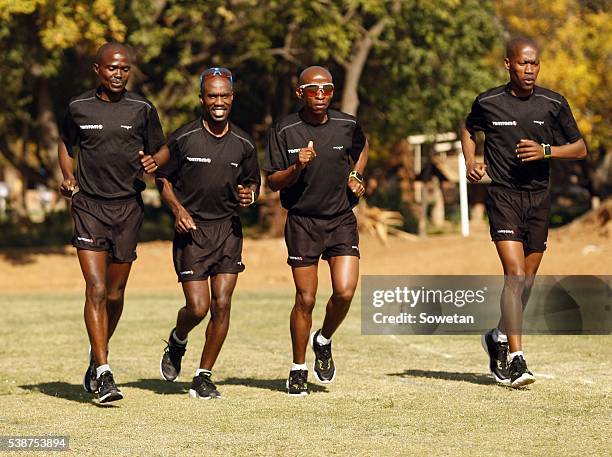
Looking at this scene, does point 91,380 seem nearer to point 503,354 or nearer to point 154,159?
point 154,159

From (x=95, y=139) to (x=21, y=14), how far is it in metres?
20.2

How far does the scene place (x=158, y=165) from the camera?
34.6ft

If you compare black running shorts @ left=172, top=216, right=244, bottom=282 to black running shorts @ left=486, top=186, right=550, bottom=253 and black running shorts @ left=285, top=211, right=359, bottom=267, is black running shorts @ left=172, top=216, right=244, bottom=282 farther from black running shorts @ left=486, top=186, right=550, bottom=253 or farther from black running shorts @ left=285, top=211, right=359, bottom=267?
black running shorts @ left=486, top=186, right=550, bottom=253

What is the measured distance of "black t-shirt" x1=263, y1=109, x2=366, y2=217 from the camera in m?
10.8

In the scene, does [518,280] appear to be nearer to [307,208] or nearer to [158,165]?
[307,208]

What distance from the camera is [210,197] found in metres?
10.7

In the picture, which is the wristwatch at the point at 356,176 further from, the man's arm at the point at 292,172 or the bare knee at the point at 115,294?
the bare knee at the point at 115,294

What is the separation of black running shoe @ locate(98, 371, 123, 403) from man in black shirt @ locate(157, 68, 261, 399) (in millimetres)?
857

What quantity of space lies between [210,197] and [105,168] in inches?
32.7

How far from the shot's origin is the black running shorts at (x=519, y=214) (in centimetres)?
1112

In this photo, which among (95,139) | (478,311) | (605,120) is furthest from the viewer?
(605,120)

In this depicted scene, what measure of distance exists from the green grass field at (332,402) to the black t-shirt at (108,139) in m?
1.65

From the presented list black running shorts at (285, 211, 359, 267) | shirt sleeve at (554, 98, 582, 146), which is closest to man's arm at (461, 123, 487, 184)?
shirt sleeve at (554, 98, 582, 146)

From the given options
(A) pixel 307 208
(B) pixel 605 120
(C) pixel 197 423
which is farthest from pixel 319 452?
(B) pixel 605 120
